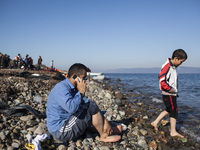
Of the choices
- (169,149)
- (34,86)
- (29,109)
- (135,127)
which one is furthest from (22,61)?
(169,149)

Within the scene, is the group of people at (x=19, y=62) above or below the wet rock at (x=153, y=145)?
above

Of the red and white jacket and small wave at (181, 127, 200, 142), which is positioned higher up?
the red and white jacket

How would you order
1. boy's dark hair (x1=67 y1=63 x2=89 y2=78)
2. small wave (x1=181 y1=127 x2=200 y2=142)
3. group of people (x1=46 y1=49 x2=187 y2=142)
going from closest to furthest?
group of people (x1=46 y1=49 x2=187 y2=142) → boy's dark hair (x1=67 y1=63 x2=89 y2=78) → small wave (x1=181 y1=127 x2=200 y2=142)

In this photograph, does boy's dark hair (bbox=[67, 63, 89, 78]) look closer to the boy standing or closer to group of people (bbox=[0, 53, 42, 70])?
the boy standing

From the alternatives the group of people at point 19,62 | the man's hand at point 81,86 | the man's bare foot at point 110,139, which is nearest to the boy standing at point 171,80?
the man's bare foot at point 110,139

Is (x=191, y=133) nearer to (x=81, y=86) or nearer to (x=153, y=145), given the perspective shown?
(x=153, y=145)

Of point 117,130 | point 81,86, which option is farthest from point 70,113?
point 117,130

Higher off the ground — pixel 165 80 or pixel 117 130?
pixel 165 80

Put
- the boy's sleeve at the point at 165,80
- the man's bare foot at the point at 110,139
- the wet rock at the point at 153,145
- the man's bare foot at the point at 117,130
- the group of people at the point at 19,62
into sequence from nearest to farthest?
the man's bare foot at the point at 110,139
the wet rock at the point at 153,145
the man's bare foot at the point at 117,130
the boy's sleeve at the point at 165,80
the group of people at the point at 19,62

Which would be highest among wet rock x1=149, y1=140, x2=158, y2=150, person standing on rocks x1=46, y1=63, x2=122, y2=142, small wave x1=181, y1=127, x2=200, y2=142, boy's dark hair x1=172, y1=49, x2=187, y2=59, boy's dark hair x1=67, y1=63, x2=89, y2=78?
boy's dark hair x1=172, y1=49, x2=187, y2=59

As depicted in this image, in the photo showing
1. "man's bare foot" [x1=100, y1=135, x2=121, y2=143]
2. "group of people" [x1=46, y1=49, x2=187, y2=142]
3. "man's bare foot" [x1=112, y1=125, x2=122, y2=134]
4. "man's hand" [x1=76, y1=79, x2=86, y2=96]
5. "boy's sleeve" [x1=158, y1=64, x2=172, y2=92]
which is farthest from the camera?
"boy's sleeve" [x1=158, y1=64, x2=172, y2=92]

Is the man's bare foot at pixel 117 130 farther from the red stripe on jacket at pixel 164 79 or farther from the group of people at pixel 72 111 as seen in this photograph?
the red stripe on jacket at pixel 164 79

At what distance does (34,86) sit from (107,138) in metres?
5.94

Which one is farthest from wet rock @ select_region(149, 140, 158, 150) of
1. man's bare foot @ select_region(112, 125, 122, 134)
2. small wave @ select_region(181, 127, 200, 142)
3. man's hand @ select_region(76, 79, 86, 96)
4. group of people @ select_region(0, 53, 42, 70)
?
group of people @ select_region(0, 53, 42, 70)
